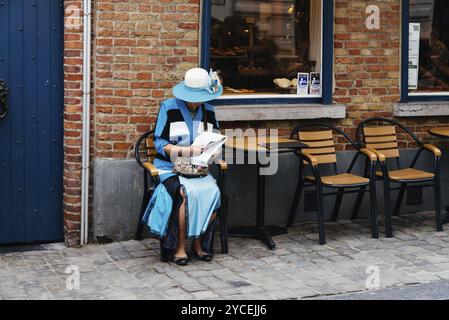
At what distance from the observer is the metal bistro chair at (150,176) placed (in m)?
7.23

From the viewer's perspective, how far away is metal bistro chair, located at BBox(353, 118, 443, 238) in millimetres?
8109

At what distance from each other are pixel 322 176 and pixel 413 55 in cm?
176

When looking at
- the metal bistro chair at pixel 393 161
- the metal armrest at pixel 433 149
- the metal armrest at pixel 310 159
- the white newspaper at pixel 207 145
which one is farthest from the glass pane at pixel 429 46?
the white newspaper at pixel 207 145

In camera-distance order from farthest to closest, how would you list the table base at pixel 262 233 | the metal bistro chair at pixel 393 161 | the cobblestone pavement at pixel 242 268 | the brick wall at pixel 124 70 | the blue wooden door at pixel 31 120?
the metal bistro chair at pixel 393 161 → the table base at pixel 262 233 → the brick wall at pixel 124 70 → the blue wooden door at pixel 31 120 → the cobblestone pavement at pixel 242 268

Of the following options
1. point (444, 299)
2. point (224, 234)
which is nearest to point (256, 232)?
point (224, 234)

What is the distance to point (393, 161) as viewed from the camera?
349 inches

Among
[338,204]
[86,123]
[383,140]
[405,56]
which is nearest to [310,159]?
[338,204]

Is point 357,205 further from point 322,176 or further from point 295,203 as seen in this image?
point 295,203

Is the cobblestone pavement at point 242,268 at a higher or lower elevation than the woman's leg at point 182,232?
lower

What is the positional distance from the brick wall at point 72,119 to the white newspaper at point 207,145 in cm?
115

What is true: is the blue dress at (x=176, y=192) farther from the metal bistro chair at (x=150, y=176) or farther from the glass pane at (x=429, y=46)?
the glass pane at (x=429, y=46)

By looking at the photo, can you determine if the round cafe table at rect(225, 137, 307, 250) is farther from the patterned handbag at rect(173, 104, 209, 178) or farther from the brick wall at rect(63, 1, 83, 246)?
the brick wall at rect(63, 1, 83, 246)

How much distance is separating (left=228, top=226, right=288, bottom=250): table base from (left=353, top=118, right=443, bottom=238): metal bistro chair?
3.34 feet

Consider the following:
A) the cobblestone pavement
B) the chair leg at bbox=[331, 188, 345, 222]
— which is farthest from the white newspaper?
the chair leg at bbox=[331, 188, 345, 222]
